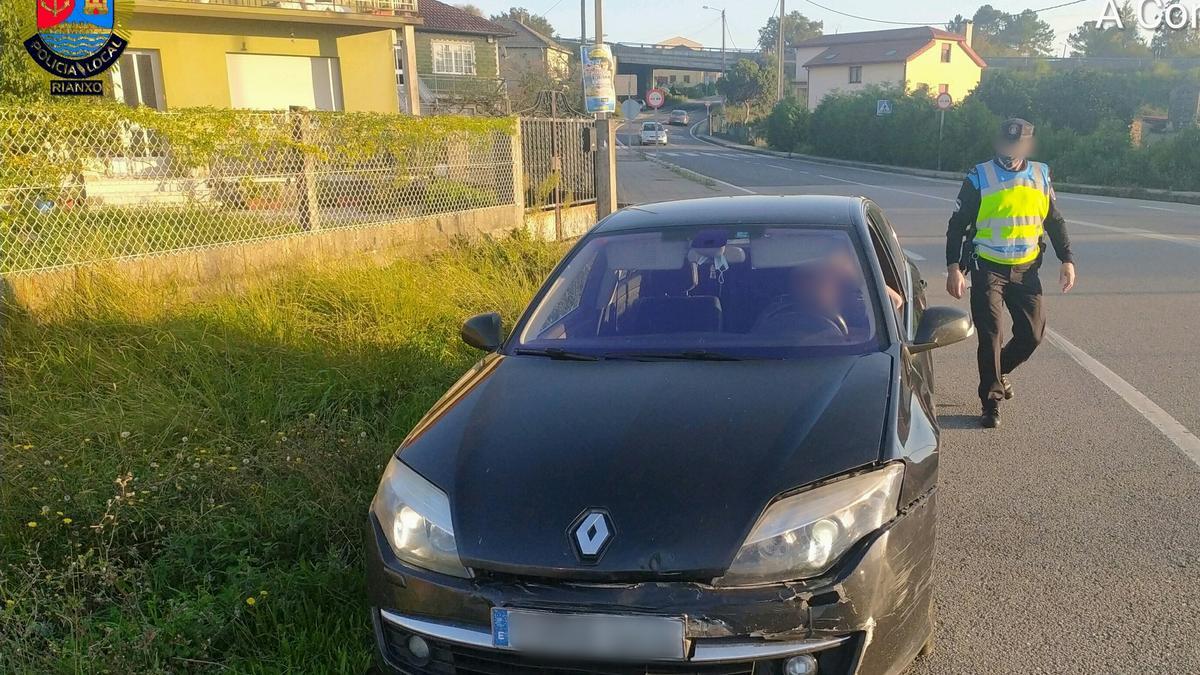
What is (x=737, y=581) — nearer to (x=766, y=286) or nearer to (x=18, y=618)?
(x=766, y=286)

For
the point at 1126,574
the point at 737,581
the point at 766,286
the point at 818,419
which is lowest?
the point at 1126,574

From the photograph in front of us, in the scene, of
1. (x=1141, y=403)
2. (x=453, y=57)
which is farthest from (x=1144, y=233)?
(x=453, y=57)

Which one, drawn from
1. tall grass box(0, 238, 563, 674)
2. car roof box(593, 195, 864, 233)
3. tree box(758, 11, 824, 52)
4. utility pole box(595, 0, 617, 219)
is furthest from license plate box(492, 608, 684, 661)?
tree box(758, 11, 824, 52)

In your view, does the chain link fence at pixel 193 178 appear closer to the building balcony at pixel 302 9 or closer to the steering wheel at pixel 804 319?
the steering wheel at pixel 804 319

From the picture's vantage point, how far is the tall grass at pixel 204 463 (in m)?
2.96

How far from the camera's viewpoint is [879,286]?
11.3ft

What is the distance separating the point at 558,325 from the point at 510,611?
63.5 inches

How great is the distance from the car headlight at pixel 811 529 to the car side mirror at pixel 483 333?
1.65m

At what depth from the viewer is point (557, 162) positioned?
1261 cm

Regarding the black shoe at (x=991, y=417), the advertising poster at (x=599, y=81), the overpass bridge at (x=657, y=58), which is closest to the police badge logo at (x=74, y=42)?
the advertising poster at (x=599, y=81)

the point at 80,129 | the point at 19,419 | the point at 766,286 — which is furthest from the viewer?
the point at 80,129

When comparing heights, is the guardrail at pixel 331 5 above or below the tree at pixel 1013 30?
below

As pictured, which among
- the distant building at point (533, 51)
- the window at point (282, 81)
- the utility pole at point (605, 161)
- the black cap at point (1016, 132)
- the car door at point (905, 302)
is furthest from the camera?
the distant building at point (533, 51)

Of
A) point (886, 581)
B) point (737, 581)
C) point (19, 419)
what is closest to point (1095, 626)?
point (886, 581)
